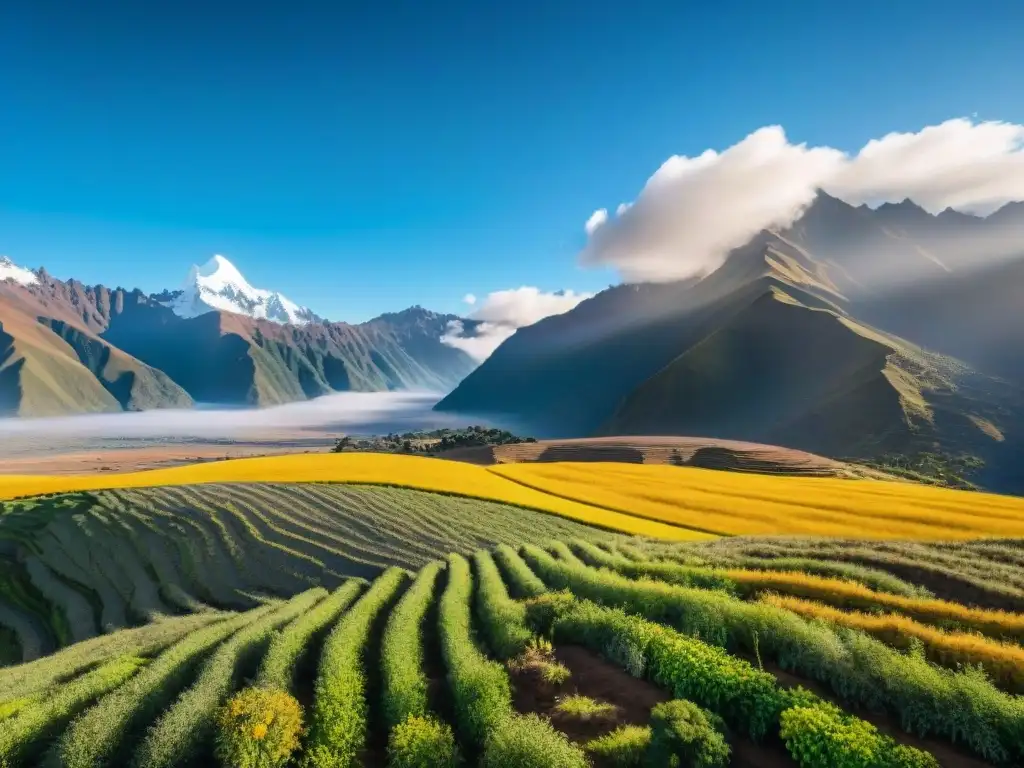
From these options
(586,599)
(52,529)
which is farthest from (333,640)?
(52,529)

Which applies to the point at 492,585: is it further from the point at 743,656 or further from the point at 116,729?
the point at 116,729

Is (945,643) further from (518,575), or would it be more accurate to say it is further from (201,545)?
(201,545)

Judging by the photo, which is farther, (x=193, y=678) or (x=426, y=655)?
(x=426, y=655)

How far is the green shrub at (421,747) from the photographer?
9.03 meters

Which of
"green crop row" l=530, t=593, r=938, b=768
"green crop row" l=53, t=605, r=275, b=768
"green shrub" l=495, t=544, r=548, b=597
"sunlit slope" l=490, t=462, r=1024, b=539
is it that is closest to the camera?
"green crop row" l=530, t=593, r=938, b=768

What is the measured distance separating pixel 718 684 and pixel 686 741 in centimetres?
189

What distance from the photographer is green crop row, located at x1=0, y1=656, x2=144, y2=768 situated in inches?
420

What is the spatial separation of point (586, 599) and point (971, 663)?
28.5 feet

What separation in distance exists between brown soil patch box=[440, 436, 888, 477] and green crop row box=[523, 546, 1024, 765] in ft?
268

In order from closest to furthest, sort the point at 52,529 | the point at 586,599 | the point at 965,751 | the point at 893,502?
the point at 965,751, the point at 586,599, the point at 52,529, the point at 893,502

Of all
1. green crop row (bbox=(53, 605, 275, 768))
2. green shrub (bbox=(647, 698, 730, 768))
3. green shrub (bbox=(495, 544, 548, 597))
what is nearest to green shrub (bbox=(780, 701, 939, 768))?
green shrub (bbox=(647, 698, 730, 768))

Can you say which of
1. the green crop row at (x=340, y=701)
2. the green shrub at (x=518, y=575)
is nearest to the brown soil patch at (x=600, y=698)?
the green crop row at (x=340, y=701)

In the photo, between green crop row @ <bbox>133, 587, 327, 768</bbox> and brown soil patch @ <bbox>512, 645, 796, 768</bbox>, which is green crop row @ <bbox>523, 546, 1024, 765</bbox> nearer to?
brown soil patch @ <bbox>512, 645, 796, 768</bbox>

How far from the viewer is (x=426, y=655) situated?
14195 millimetres
